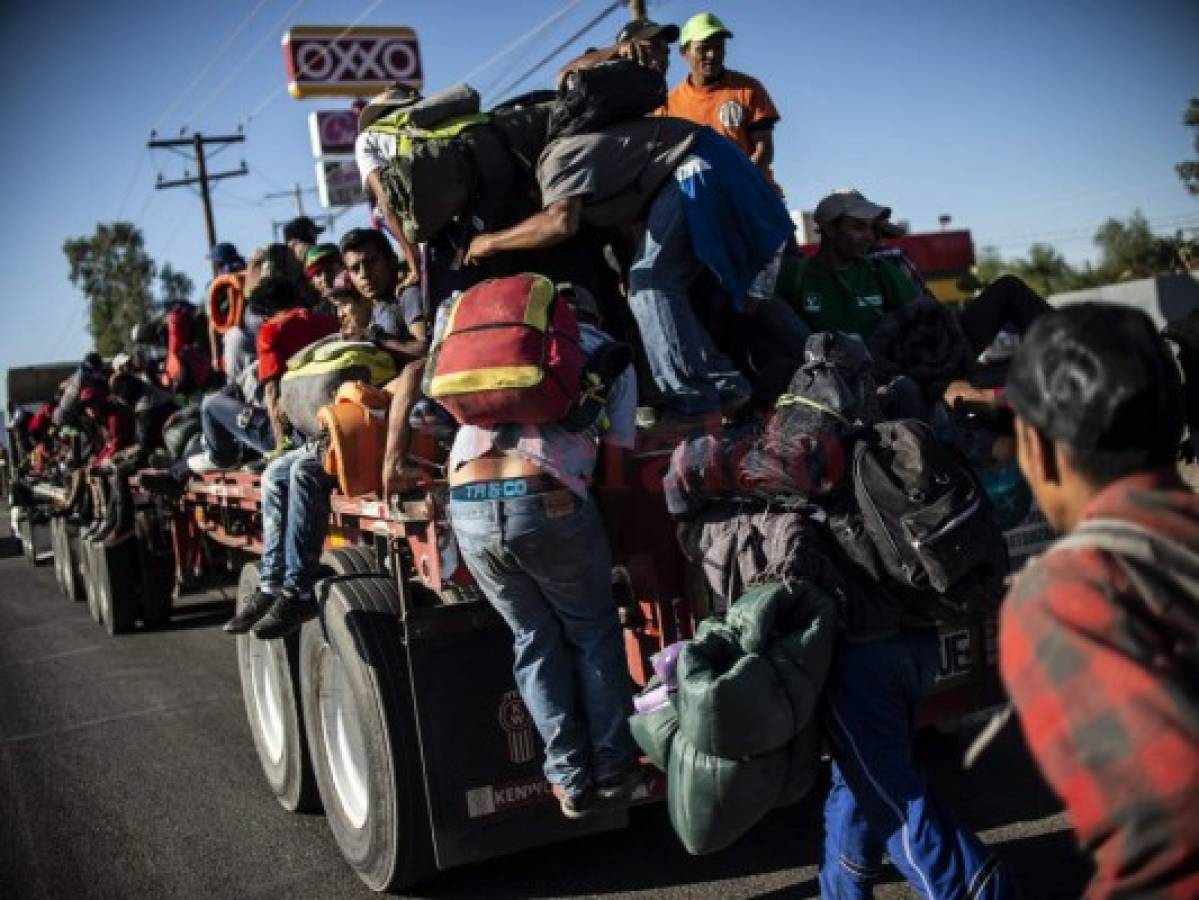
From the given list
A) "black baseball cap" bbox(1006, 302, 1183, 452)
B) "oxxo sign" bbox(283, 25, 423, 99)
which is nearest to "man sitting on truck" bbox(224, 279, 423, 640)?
"black baseball cap" bbox(1006, 302, 1183, 452)

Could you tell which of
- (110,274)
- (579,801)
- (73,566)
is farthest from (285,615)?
(110,274)

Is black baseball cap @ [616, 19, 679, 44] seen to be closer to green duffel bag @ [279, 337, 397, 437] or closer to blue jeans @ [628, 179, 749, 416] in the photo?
blue jeans @ [628, 179, 749, 416]

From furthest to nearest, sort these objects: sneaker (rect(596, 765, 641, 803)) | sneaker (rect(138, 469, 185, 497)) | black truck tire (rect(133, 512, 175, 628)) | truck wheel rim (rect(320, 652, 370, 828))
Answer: black truck tire (rect(133, 512, 175, 628))
sneaker (rect(138, 469, 185, 497))
truck wheel rim (rect(320, 652, 370, 828))
sneaker (rect(596, 765, 641, 803))

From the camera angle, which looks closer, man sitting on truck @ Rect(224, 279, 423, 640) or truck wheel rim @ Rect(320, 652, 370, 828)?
truck wheel rim @ Rect(320, 652, 370, 828)

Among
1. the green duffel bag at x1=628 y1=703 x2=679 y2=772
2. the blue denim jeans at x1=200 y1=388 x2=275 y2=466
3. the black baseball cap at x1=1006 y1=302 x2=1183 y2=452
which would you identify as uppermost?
the blue denim jeans at x1=200 y1=388 x2=275 y2=466

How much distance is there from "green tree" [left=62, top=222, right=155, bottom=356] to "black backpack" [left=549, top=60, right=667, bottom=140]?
202 feet

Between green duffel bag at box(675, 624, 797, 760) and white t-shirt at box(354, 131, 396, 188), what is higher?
white t-shirt at box(354, 131, 396, 188)

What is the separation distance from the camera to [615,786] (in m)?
3.74

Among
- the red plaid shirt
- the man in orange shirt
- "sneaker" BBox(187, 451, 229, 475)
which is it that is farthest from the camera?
"sneaker" BBox(187, 451, 229, 475)

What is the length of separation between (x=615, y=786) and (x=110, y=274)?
65998 millimetres

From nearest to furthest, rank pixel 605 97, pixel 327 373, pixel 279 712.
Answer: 1. pixel 605 97
2. pixel 327 373
3. pixel 279 712

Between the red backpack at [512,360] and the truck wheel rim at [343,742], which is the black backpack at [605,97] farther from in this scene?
the truck wheel rim at [343,742]

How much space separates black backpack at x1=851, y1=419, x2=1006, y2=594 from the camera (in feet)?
10.0

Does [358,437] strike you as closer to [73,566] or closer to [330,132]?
[73,566]
